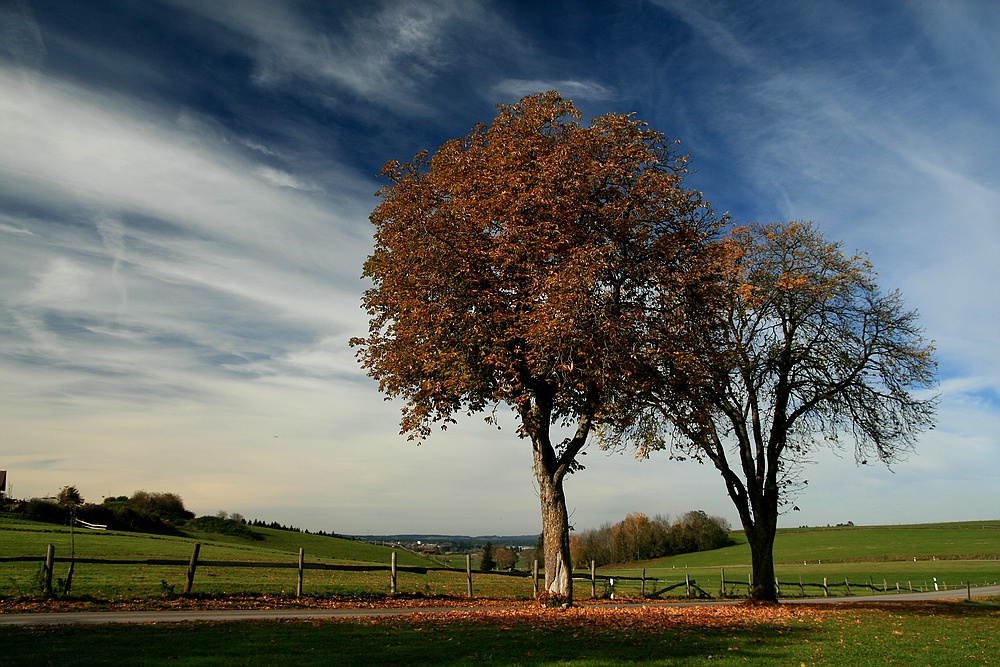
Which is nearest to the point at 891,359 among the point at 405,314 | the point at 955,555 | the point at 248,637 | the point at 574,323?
the point at 574,323

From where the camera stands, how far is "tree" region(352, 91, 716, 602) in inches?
693

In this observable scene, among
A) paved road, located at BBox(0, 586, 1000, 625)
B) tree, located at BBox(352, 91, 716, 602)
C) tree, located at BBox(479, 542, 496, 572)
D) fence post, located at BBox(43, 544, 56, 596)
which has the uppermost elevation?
tree, located at BBox(352, 91, 716, 602)

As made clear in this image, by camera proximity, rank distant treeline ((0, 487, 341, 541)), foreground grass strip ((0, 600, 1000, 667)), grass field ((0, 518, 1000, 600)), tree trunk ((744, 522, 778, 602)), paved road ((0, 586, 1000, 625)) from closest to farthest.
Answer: foreground grass strip ((0, 600, 1000, 667))
paved road ((0, 586, 1000, 625))
tree trunk ((744, 522, 778, 602))
grass field ((0, 518, 1000, 600))
distant treeline ((0, 487, 341, 541))

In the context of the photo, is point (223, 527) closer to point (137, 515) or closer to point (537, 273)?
point (137, 515)

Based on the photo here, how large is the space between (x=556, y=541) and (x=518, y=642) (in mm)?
8150

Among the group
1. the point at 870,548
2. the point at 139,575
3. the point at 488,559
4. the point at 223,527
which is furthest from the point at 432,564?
the point at 870,548

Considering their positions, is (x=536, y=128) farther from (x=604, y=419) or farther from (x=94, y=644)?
(x=94, y=644)

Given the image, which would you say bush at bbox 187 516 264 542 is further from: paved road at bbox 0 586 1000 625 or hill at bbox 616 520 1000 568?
paved road at bbox 0 586 1000 625

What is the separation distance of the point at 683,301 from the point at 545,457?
668 cm

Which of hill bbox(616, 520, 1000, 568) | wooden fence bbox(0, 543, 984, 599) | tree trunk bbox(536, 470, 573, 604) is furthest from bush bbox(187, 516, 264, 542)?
tree trunk bbox(536, 470, 573, 604)

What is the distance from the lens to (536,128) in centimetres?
1997

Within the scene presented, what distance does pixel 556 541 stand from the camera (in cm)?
2045

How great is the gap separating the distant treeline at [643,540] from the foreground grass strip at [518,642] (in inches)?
3535

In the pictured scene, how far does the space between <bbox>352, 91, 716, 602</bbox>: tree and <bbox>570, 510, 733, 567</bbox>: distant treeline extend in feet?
293
